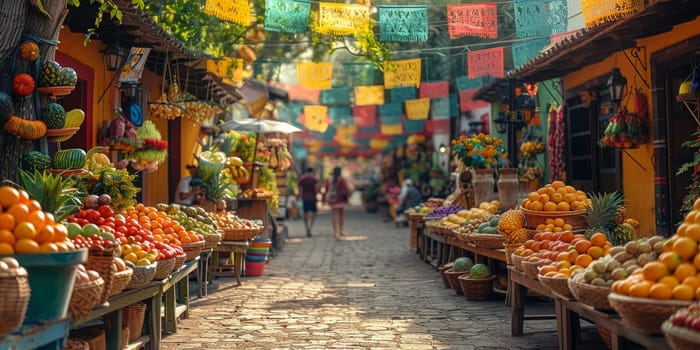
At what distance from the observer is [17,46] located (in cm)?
812

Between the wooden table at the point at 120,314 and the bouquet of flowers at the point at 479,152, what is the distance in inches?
335

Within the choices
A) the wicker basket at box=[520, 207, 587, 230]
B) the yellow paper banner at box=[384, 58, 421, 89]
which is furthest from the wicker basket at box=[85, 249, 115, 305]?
the yellow paper banner at box=[384, 58, 421, 89]

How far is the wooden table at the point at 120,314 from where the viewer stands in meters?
6.18

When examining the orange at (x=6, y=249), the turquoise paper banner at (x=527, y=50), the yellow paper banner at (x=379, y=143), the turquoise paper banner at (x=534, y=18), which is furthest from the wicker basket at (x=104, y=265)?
the yellow paper banner at (x=379, y=143)

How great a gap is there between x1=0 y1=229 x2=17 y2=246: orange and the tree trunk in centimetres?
319

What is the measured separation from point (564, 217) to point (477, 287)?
2.14 metres

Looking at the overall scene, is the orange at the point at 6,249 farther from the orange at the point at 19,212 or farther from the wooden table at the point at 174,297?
the wooden table at the point at 174,297

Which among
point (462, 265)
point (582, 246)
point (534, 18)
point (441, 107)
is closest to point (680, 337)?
point (582, 246)

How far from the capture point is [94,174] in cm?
988

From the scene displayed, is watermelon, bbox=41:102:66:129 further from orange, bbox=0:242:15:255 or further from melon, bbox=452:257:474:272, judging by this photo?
melon, bbox=452:257:474:272

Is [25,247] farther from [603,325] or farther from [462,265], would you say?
[462,265]

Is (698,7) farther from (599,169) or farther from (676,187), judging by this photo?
(599,169)

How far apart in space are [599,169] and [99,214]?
9507mm

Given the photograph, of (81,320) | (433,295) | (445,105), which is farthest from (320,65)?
(81,320)
